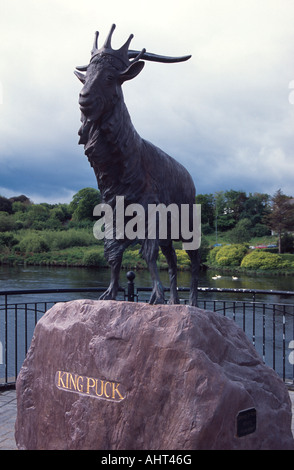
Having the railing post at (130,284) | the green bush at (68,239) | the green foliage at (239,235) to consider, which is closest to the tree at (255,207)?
the green foliage at (239,235)

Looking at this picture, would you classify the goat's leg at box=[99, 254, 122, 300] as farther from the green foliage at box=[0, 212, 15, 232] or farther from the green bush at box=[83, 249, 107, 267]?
the green foliage at box=[0, 212, 15, 232]

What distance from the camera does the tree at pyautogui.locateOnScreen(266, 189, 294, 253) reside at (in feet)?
82.9

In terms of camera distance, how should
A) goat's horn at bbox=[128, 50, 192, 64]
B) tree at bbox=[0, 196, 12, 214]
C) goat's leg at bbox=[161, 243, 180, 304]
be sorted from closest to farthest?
1. goat's horn at bbox=[128, 50, 192, 64]
2. goat's leg at bbox=[161, 243, 180, 304]
3. tree at bbox=[0, 196, 12, 214]

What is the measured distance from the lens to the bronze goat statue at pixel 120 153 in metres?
3.12

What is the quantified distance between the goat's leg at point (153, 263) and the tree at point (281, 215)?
73.6 ft

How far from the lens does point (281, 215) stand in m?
25.9

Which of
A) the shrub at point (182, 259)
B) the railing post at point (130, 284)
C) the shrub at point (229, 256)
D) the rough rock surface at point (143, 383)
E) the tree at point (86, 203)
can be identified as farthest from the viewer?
the tree at point (86, 203)

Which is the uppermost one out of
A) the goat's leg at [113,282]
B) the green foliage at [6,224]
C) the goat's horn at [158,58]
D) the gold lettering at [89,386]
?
the goat's horn at [158,58]

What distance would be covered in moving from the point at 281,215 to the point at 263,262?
606 centimetres

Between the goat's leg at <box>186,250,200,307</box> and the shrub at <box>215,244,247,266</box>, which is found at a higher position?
the goat's leg at <box>186,250,200,307</box>

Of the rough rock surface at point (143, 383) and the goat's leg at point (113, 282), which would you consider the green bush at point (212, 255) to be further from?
the rough rock surface at point (143, 383)

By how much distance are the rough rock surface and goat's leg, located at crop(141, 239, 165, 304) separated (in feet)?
0.64

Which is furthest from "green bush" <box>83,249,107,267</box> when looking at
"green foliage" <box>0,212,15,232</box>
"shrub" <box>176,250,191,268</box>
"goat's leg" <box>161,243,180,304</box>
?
"goat's leg" <box>161,243,180,304</box>
